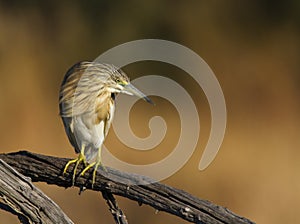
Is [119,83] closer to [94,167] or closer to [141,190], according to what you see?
[94,167]

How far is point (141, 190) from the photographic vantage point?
210 centimetres

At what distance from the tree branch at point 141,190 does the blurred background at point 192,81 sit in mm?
2685

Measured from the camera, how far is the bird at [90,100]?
255cm

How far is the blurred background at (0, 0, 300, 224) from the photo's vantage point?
5.14m

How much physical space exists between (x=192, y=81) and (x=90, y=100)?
3.31 metres

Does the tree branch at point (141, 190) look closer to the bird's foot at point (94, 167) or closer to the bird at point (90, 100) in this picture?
the bird's foot at point (94, 167)

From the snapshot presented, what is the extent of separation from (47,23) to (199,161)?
4.09 ft

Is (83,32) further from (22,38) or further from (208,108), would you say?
(208,108)

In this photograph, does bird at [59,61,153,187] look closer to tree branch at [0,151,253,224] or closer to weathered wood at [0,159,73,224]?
tree branch at [0,151,253,224]

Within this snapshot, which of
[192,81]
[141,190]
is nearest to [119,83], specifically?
[141,190]

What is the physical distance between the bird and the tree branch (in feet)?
1.16

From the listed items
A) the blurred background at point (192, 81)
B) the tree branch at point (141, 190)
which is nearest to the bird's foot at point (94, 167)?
the tree branch at point (141, 190)

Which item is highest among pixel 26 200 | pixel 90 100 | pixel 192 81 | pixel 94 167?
pixel 192 81

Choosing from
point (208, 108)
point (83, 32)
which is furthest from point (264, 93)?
point (83, 32)
